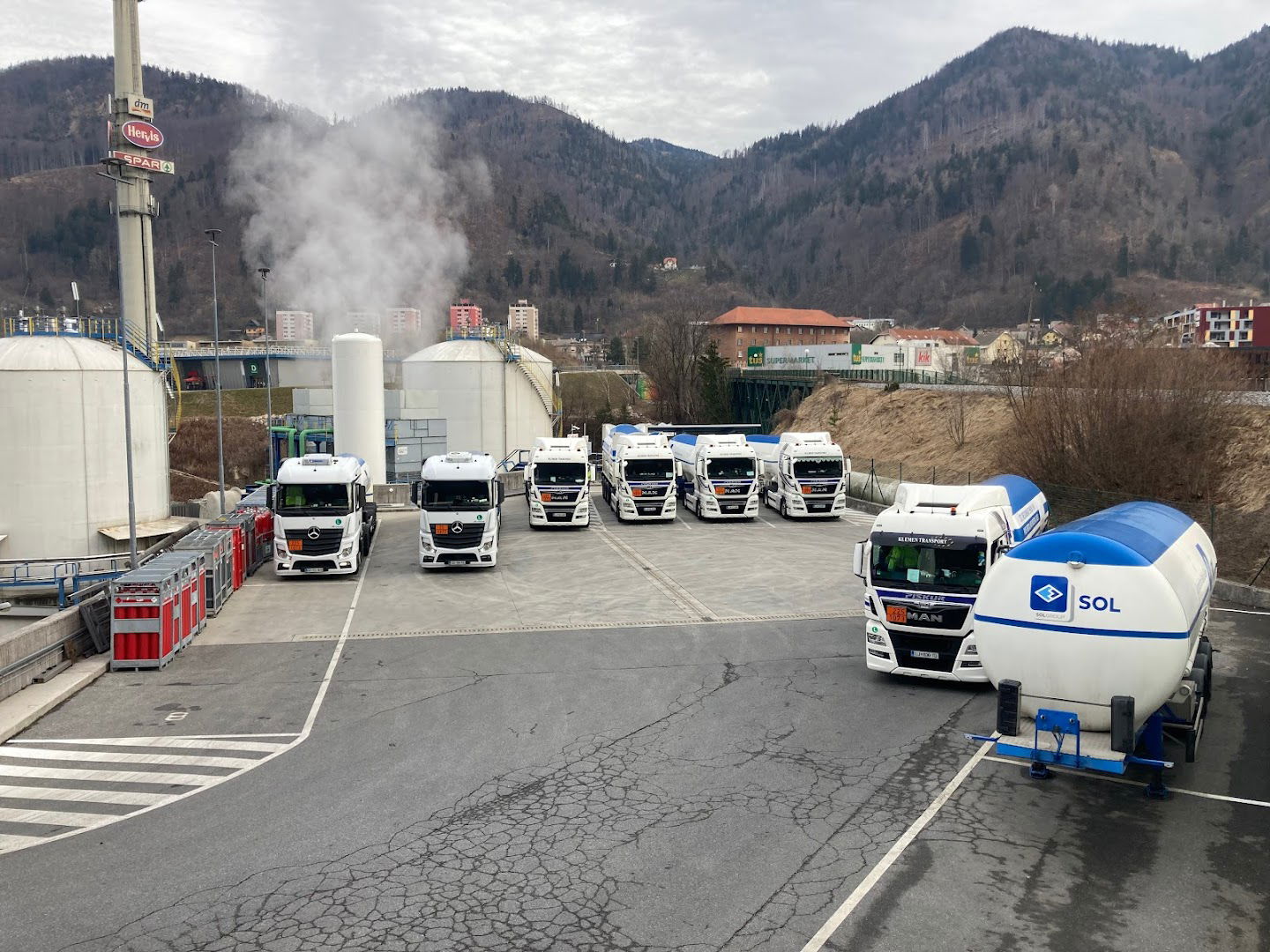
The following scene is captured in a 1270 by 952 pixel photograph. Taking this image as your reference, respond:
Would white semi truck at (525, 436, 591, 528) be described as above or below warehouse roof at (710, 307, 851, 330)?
below

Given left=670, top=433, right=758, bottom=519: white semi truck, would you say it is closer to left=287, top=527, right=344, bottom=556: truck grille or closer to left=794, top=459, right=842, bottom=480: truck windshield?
left=794, top=459, right=842, bottom=480: truck windshield

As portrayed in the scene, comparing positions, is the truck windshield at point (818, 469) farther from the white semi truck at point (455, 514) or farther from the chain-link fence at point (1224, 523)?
the white semi truck at point (455, 514)

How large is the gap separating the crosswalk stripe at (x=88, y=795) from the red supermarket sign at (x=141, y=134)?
4259 centimetres

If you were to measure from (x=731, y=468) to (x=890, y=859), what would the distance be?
26514mm

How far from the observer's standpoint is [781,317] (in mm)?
166500

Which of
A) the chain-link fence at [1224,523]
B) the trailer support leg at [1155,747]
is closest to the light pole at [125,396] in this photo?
the trailer support leg at [1155,747]

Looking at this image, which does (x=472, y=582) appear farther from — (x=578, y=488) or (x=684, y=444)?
(x=684, y=444)

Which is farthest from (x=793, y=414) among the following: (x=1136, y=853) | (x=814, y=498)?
(x=1136, y=853)

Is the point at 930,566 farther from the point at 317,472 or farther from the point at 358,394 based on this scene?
the point at 358,394

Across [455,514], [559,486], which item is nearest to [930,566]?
[455,514]

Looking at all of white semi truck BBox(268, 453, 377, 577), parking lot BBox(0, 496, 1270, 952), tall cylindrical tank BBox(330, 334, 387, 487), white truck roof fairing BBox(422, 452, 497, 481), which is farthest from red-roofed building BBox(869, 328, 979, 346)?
parking lot BBox(0, 496, 1270, 952)

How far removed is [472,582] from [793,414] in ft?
198

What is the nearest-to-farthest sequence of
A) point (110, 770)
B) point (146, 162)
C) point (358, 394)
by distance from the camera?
point (110, 770)
point (358, 394)
point (146, 162)

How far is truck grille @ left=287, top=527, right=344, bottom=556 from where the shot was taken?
24922mm
